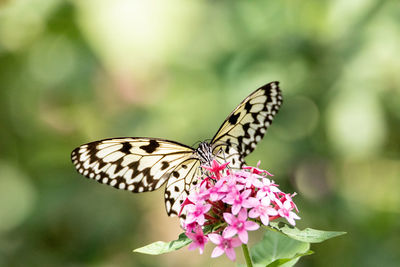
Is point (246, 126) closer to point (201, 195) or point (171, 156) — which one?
point (171, 156)

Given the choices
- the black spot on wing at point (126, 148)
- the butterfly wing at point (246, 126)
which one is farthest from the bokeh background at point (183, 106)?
the black spot on wing at point (126, 148)

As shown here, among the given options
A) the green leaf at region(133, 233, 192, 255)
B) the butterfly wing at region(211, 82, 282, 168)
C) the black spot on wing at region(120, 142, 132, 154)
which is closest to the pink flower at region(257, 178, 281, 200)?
the green leaf at region(133, 233, 192, 255)

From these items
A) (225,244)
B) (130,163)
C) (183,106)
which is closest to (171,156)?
(130,163)

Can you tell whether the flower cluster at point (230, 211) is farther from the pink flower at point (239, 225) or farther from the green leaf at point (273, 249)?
the green leaf at point (273, 249)

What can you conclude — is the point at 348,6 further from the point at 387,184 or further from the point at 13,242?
the point at 13,242

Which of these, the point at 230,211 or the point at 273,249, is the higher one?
the point at 230,211

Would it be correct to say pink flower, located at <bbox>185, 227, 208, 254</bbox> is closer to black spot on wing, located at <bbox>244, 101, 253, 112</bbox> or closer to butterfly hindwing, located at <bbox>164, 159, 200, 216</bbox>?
butterfly hindwing, located at <bbox>164, 159, 200, 216</bbox>

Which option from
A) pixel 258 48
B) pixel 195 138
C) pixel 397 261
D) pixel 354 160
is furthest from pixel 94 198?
pixel 397 261
